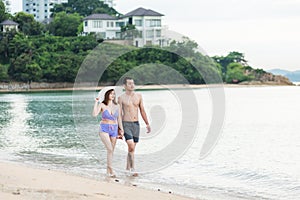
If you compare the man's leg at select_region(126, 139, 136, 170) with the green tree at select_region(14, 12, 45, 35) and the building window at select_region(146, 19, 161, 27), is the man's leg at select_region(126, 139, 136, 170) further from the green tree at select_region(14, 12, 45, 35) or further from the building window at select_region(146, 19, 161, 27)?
the building window at select_region(146, 19, 161, 27)

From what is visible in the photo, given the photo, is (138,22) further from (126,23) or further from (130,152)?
(130,152)

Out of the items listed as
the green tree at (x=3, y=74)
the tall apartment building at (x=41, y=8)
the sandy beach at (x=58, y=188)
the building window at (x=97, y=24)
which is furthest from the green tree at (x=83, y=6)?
the sandy beach at (x=58, y=188)

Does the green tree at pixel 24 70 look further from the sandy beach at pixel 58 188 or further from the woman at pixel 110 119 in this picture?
the sandy beach at pixel 58 188

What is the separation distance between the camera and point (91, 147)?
Answer: 19500 millimetres

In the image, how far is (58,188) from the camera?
30.2 feet

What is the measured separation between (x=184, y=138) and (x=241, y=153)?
583 centimetres

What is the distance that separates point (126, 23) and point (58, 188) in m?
98.3

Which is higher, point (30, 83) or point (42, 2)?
point (42, 2)

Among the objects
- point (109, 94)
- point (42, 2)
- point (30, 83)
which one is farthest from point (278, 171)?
point (42, 2)

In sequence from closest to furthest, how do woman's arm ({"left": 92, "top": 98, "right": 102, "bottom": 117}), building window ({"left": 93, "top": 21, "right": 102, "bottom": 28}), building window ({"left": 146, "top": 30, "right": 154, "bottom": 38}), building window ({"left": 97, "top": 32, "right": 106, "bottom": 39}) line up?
woman's arm ({"left": 92, "top": 98, "right": 102, "bottom": 117}) → building window ({"left": 146, "top": 30, "right": 154, "bottom": 38}) → building window ({"left": 97, "top": 32, "right": 106, "bottom": 39}) → building window ({"left": 93, "top": 21, "right": 102, "bottom": 28})

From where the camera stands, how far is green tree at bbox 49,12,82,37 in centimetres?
10075

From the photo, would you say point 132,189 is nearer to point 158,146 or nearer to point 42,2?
point 158,146

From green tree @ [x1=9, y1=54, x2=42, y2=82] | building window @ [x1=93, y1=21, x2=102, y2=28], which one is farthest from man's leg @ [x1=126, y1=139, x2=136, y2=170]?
building window @ [x1=93, y1=21, x2=102, y2=28]

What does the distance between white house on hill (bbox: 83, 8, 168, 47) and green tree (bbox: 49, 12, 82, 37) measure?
2600 millimetres
